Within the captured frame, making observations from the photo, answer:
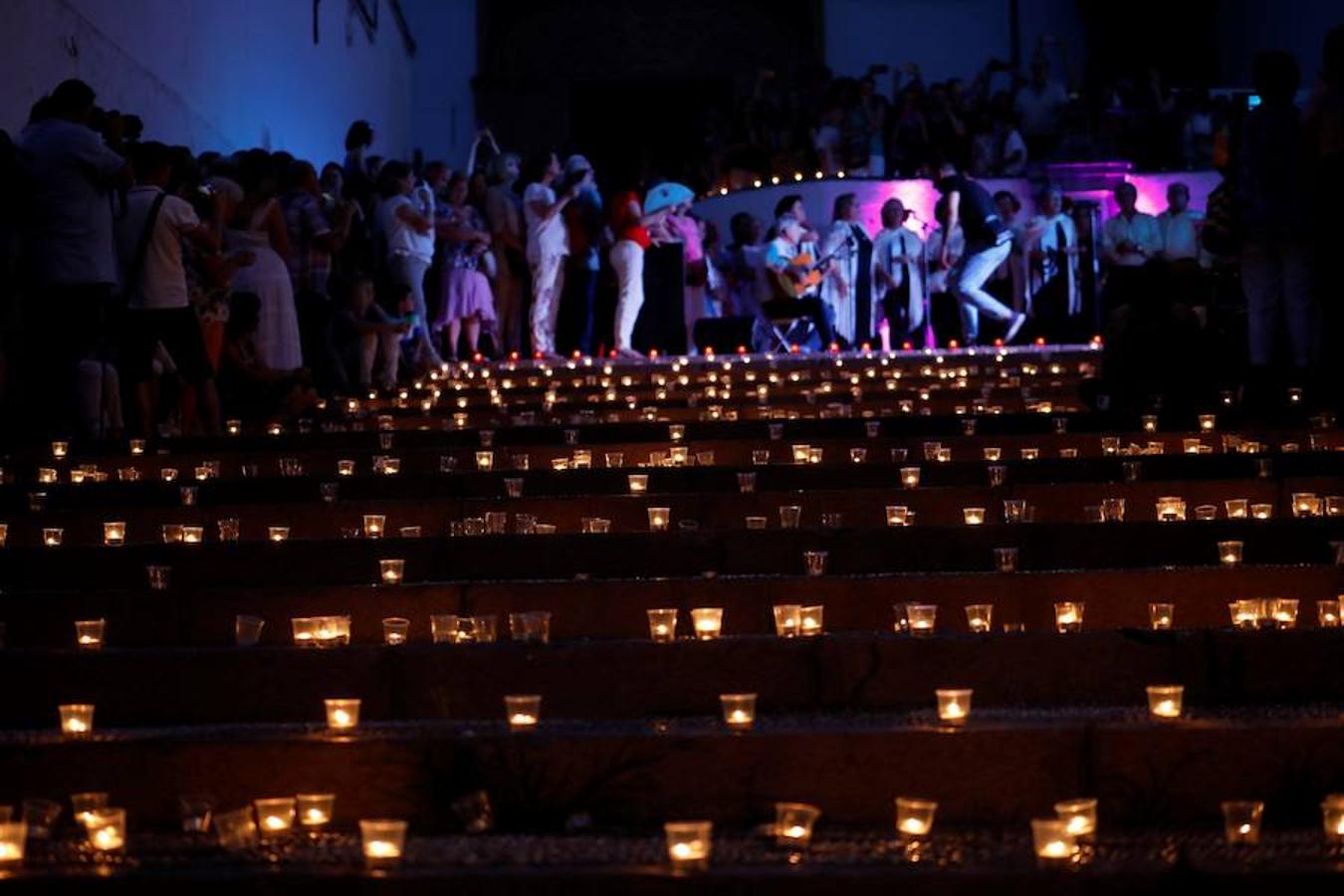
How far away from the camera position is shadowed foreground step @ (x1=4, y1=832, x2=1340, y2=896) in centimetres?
370

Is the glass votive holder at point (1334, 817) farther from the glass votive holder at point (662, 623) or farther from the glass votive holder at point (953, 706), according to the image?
the glass votive holder at point (662, 623)

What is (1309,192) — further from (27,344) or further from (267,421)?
(27,344)

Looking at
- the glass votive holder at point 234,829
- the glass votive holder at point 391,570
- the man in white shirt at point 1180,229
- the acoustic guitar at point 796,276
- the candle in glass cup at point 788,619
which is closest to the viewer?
the glass votive holder at point 234,829

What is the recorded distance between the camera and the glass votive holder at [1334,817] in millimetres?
4074

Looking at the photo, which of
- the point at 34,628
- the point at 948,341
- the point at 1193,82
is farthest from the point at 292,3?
the point at 34,628

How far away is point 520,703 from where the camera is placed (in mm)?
4766

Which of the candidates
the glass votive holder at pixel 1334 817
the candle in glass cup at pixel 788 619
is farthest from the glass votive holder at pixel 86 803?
the glass votive holder at pixel 1334 817

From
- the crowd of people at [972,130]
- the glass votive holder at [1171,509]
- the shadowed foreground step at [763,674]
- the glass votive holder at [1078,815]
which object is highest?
the crowd of people at [972,130]

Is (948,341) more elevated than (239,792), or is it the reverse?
(948,341)

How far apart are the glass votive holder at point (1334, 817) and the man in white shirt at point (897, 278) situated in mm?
15122

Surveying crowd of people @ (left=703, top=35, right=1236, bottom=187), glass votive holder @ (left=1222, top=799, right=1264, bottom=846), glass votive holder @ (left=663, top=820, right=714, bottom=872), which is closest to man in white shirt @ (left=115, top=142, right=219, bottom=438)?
glass votive holder @ (left=663, top=820, right=714, bottom=872)

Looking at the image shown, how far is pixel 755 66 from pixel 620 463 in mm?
22426

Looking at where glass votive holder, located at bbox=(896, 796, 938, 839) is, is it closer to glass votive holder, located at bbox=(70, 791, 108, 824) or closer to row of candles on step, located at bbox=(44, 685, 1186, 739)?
row of candles on step, located at bbox=(44, 685, 1186, 739)

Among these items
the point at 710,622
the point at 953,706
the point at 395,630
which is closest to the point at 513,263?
the point at 395,630
